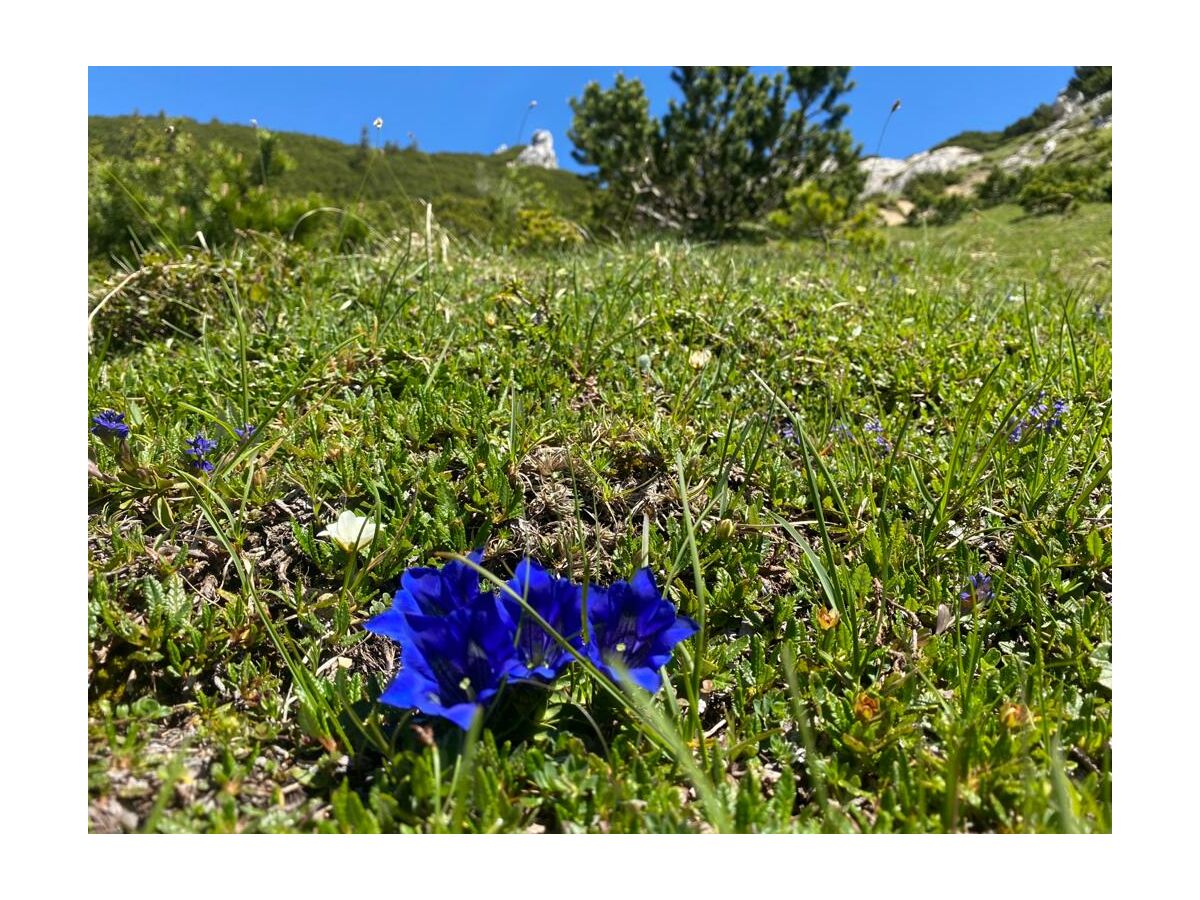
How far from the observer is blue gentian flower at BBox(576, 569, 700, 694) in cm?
134

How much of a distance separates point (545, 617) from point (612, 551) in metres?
0.62

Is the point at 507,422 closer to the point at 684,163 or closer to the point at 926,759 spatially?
the point at 926,759

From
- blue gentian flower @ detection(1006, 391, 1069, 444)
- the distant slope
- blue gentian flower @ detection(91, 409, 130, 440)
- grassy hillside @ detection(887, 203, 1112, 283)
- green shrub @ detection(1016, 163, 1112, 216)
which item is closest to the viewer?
blue gentian flower @ detection(91, 409, 130, 440)

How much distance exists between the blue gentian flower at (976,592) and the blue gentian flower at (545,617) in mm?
967

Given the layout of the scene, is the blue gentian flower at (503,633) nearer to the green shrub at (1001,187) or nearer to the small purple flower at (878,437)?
the small purple flower at (878,437)

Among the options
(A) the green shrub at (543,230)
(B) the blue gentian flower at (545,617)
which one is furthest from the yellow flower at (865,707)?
(A) the green shrub at (543,230)

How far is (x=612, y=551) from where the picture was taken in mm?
1972

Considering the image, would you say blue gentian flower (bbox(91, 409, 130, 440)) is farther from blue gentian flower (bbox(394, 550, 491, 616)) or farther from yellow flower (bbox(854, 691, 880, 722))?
yellow flower (bbox(854, 691, 880, 722))

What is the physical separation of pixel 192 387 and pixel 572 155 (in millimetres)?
17856

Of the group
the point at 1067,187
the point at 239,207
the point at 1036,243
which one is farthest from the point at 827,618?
the point at 1067,187

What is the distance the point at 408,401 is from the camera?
252 cm

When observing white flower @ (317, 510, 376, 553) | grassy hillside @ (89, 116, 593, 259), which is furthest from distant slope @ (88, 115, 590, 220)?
white flower @ (317, 510, 376, 553)

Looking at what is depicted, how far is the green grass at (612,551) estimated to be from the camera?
131 centimetres

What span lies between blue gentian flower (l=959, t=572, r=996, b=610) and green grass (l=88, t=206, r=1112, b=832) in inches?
2.1
